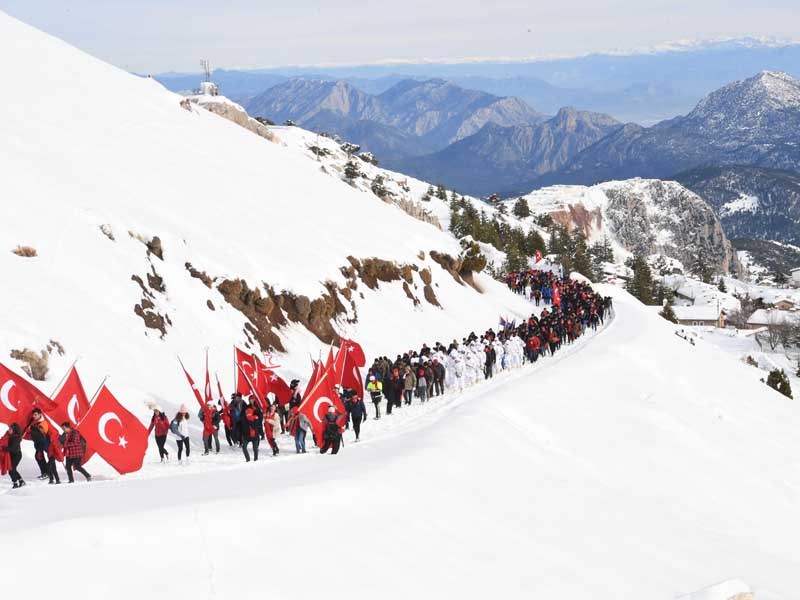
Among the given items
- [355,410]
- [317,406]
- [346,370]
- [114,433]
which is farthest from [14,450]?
[346,370]

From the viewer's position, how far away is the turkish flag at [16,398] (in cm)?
1631

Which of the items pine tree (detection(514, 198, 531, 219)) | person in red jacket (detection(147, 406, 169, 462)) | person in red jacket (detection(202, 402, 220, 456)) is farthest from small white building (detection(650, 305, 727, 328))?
person in red jacket (detection(147, 406, 169, 462))

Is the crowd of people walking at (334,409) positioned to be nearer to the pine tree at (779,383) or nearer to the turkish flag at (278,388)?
the turkish flag at (278,388)

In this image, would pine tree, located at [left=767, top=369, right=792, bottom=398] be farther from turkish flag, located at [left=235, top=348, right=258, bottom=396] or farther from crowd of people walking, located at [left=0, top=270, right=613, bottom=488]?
turkish flag, located at [left=235, top=348, right=258, bottom=396]

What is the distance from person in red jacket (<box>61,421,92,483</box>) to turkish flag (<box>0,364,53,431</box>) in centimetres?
84

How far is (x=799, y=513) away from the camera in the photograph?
2550 cm

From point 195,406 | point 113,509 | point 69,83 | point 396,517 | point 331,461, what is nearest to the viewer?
point 113,509

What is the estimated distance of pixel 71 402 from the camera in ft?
57.7

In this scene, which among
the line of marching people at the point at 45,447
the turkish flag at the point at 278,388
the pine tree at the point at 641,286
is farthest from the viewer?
the pine tree at the point at 641,286

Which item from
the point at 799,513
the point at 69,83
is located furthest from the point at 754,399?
→ the point at 69,83

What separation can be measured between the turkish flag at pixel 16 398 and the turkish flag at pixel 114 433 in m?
1.19

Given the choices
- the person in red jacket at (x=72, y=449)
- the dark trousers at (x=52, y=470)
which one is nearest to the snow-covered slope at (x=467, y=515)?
the person in red jacket at (x=72, y=449)

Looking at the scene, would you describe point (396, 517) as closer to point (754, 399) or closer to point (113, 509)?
point (113, 509)

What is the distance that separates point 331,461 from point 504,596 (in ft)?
20.5
